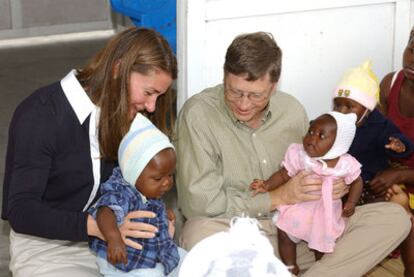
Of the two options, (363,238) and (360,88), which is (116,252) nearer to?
(363,238)

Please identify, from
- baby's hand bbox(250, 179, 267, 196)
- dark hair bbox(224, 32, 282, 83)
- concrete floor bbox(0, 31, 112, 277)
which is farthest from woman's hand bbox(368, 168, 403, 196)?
concrete floor bbox(0, 31, 112, 277)

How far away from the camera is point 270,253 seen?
1523 millimetres

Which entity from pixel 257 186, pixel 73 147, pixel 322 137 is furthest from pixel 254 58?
Answer: pixel 73 147

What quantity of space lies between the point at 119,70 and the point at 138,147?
261mm

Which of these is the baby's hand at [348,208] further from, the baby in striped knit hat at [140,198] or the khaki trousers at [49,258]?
the khaki trousers at [49,258]

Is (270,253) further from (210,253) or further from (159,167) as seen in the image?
(159,167)

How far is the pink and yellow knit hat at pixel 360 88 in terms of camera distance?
10.5ft

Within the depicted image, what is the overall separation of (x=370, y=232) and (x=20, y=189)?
1333 millimetres

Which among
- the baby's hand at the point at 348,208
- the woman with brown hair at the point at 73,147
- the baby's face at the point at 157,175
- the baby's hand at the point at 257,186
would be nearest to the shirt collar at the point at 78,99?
the woman with brown hair at the point at 73,147

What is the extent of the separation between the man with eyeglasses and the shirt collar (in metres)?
0.51

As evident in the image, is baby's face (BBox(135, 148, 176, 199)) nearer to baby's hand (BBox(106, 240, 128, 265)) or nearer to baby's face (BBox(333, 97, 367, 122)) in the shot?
baby's hand (BBox(106, 240, 128, 265))

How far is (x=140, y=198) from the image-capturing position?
8.50 feet

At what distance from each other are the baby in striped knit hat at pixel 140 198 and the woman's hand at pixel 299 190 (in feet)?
1.83

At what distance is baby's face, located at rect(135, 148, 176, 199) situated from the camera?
2.49 meters
